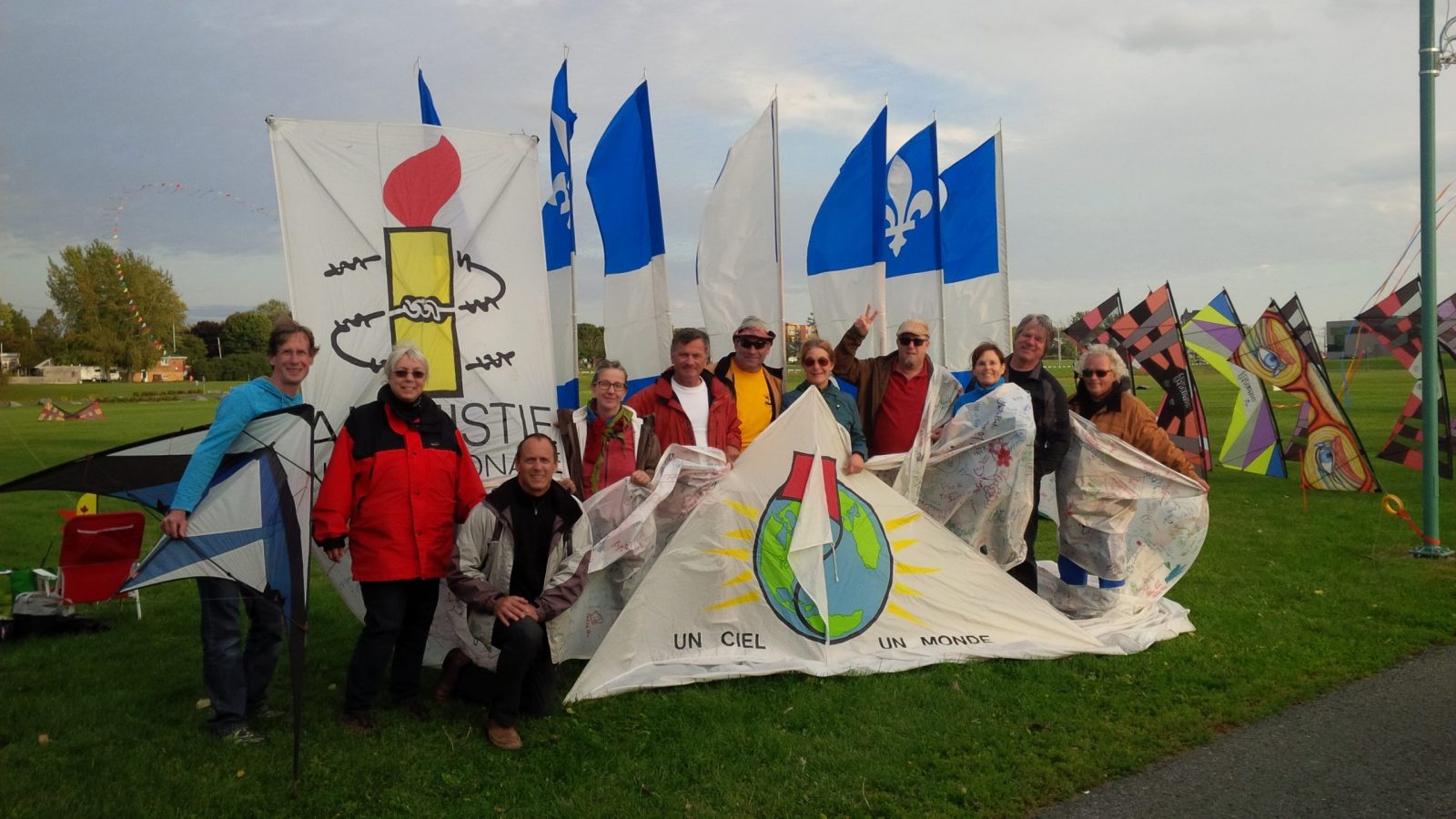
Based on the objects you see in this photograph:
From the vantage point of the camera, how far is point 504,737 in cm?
421

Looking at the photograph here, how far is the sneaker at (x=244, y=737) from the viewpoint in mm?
4246

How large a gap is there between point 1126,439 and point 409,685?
4.43 metres

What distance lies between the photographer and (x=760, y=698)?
4676 mm

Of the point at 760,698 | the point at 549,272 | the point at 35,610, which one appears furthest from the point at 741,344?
the point at 35,610

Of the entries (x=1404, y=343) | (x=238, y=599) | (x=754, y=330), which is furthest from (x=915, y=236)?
(x=238, y=599)

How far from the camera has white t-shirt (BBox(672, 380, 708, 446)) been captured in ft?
17.4

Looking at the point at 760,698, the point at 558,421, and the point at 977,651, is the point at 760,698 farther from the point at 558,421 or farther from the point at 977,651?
the point at 558,421

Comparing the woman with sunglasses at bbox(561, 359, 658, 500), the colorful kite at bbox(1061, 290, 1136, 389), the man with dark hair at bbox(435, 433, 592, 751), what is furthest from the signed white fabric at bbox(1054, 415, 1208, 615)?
the colorful kite at bbox(1061, 290, 1136, 389)

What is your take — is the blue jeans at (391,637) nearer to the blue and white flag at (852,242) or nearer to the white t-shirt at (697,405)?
the white t-shirt at (697,405)

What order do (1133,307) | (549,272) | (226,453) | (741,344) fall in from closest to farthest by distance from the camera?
(226,453)
(741,344)
(549,272)
(1133,307)

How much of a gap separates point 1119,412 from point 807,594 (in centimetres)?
243

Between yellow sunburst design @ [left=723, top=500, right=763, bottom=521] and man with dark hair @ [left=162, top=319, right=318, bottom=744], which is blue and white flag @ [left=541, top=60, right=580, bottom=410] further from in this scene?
man with dark hair @ [left=162, top=319, right=318, bottom=744]

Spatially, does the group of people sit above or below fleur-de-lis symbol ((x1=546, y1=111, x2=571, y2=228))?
below

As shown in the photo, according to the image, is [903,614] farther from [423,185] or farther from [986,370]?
[423,185]
